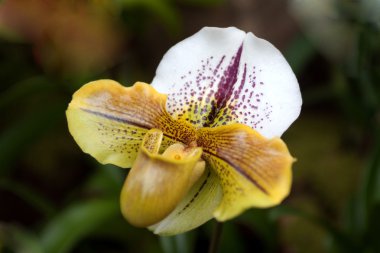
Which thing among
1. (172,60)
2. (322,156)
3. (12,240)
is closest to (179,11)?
(322,156)

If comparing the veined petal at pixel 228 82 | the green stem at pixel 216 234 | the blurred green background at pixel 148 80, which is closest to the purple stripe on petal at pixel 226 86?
the veined petal at pixel 228 82

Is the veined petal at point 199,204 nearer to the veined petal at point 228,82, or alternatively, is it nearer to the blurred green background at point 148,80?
the veined petal at point 228,82

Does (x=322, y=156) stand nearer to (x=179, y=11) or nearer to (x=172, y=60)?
(x=179, y=11)

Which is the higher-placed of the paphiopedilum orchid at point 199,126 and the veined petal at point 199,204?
the paphiopedilum orchid at point 199,126

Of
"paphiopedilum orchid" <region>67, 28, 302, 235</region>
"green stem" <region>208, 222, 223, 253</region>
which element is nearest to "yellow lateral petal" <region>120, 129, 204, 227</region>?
"paphiopedilum orchid" <region>67, 28, 302, 235</region>

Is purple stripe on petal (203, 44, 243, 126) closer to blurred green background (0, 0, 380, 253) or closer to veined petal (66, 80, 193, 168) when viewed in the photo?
veined petal (66, 80, 193, 168)

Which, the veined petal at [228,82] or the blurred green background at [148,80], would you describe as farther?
the blurred green background at [148,80]

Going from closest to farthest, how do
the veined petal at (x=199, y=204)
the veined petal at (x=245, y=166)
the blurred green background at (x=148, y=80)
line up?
the veined petal at (x=245, y=166) → the veined petal at (x=199, y=204) → the blurred green background at (x=148, y=80)

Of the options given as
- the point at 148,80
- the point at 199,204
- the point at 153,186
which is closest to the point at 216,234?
the point at 199,204
